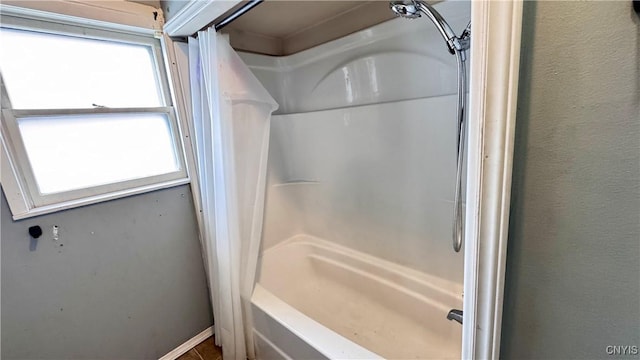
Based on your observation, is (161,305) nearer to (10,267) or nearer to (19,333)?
(19,333)

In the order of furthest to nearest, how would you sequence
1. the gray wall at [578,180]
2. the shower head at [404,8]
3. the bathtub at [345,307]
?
the bathtub at [345,307], the shower head at [404,8], the gray wall at [578,180]

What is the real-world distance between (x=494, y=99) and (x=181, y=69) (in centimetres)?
151

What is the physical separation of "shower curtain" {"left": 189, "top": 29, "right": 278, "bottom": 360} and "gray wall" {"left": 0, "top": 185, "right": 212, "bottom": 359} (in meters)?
0.19

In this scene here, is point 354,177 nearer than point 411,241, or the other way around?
point 411,241

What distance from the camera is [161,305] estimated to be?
1.57 m

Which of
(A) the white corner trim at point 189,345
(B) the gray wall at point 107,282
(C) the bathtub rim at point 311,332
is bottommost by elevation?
(A) the white corner trim at point 189,345

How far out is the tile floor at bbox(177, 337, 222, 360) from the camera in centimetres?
165

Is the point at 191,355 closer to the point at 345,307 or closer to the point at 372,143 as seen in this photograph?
the point at 345,307

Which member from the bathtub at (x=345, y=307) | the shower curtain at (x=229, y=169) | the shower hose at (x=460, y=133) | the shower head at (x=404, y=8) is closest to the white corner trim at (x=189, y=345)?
the shower curtain at (x=229, y=169)

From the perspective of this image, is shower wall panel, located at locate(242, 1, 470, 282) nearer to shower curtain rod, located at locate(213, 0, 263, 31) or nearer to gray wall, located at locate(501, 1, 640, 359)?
shower curtain rod, located at locate(213, 0, 263, 31)

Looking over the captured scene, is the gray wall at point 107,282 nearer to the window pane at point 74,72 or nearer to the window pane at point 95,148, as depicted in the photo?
the window pane at point 95,148

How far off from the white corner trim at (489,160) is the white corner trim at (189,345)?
1715 millimetres

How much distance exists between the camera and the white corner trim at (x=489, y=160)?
46cm

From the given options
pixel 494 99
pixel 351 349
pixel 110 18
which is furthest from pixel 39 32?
pixel 351 349
